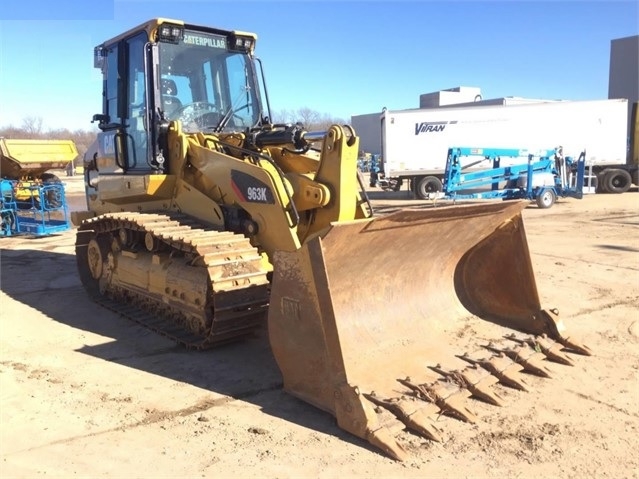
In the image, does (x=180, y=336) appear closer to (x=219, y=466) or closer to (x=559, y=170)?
(x=219, y=466)

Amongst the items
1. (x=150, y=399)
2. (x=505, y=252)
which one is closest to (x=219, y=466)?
(x=150, y=399)

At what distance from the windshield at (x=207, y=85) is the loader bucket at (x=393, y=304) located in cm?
277

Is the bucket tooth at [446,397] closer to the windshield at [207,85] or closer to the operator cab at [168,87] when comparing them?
the operator cab at [168,87]

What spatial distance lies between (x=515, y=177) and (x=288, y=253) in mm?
14782

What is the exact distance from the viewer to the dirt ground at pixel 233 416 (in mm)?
3295

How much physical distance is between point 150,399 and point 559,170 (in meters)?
16.5

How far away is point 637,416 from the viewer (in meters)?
3.89

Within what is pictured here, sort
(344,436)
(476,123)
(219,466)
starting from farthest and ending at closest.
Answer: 1. (476,123)
2. (344,436)
3. (219,466)

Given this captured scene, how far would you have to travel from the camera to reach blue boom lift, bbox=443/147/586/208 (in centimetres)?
1653

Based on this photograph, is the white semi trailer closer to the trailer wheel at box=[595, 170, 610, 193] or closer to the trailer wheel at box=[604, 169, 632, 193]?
the trailer wheel at box=[595, 170, 610, 193]

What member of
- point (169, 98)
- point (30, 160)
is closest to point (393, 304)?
point (169, 98)

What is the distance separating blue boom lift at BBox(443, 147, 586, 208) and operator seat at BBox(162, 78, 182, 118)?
37.2 feet

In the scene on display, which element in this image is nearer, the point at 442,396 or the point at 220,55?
the point at 442,396

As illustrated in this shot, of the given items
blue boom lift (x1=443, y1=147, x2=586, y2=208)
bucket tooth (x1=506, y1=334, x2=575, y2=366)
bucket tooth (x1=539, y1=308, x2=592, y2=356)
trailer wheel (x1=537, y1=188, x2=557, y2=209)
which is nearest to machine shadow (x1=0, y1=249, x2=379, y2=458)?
bucket tooth (x1=506, y1=334, x2=575, y2=366)
